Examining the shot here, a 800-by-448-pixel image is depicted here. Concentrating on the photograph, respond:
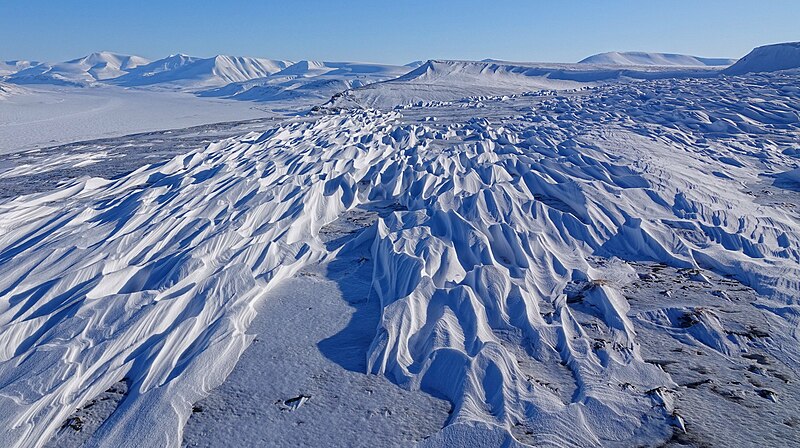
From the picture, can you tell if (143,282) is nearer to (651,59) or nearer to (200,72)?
(651,59)

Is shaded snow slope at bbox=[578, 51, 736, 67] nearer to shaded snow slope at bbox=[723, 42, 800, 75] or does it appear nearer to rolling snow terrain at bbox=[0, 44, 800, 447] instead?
shaded snow slope at bbox=[723, 42, 800, 75]

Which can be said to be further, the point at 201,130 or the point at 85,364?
the point at 201,130

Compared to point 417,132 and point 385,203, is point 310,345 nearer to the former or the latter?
point 385,203

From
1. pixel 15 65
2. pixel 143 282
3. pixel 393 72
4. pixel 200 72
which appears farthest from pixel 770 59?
pixel 15 65

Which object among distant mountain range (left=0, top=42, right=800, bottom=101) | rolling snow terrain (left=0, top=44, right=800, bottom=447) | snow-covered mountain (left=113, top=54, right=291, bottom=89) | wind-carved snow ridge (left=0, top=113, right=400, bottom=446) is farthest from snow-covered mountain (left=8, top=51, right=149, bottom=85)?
rolling snow terrain (left=0, top=44, right=800, bottom=447)

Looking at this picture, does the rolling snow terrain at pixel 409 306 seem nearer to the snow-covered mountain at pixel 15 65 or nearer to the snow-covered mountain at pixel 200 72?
the snow-covered mountain at pixel 200 72

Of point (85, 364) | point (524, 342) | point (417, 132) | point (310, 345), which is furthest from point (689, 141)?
point (85, 364)
